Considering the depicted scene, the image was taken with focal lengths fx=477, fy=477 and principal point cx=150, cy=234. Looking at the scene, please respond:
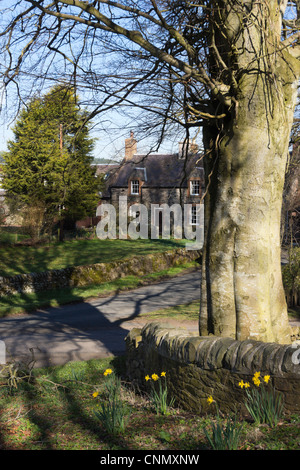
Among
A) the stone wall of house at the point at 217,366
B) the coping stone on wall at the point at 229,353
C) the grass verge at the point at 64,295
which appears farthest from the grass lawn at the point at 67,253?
the coping stone on wall at the point at 229,353

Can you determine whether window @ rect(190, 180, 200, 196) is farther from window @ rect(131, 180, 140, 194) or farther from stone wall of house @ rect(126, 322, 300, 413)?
stone wall of house @ rect(126, 322, 300, 413)

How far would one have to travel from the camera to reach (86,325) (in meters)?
13.3

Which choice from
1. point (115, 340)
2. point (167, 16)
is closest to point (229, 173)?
point (167, 16)

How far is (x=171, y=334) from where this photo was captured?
243 inches

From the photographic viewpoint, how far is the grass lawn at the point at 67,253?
21.2 m

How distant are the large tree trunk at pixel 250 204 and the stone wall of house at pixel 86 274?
13.0 m

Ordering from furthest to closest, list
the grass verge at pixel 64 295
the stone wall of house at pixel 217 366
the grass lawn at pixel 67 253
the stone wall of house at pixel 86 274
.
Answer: the grass lawn at pixel 67 253 → the stone wall of house at pixel 86 274 → the grass verge at pixel 64 295 → the stone wall of house at pixel 217 366

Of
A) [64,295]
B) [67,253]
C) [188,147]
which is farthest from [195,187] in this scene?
[188,147]

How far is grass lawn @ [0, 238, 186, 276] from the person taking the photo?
2119 cm

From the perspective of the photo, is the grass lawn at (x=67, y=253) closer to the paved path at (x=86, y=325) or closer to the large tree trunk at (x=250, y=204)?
the paved path at (x=86, y=325)

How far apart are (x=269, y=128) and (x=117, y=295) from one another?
1324 cm

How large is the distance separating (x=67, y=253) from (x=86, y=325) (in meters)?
12.4

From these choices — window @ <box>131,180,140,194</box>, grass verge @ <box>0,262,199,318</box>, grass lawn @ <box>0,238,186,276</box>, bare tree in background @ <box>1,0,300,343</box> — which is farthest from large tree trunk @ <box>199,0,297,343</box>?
window @ <box>131,180,140,194</box>

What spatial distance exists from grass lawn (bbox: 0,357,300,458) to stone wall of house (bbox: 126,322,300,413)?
18 cm
